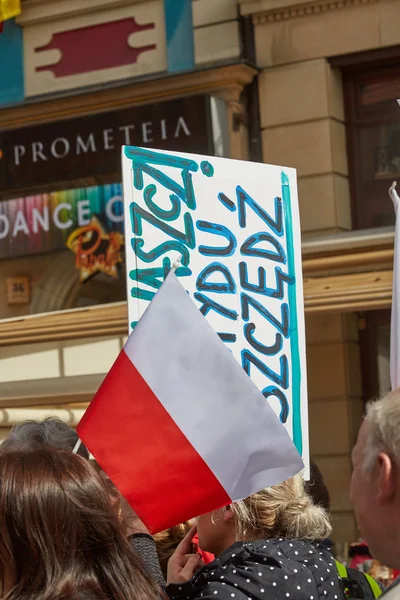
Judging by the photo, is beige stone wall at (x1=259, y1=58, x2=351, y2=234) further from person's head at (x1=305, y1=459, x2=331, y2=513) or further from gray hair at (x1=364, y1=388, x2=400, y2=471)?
gray hair at (x1=364, y1=388, x2=400, y2=471)

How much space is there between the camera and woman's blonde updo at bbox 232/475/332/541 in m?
3.03

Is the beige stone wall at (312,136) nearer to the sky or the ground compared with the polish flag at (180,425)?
Result: nearer to the sky

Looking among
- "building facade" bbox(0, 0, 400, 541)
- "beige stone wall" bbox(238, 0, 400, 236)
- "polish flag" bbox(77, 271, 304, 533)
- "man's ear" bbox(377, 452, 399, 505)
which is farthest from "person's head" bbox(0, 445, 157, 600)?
"beige stone wall" bbox(238, 0, 400, 236)

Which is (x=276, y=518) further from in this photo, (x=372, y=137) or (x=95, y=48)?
(x=95, y=48)

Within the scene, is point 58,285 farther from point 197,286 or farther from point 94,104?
point 197,286

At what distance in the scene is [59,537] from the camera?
221cm

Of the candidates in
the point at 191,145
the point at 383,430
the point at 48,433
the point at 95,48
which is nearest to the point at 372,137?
the point at 191,145

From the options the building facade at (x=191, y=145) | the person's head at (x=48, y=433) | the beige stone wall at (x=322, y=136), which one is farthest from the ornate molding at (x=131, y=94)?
the person's head at (x=48, y=433)

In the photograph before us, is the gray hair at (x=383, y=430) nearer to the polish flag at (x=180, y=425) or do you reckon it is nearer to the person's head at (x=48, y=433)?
the polish flag at (x=180, y=425)

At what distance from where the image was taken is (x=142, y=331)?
10.3 feet

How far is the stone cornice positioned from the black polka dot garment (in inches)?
286

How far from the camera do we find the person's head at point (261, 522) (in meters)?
3.03

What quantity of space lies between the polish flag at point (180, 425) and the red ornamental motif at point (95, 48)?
7.56m

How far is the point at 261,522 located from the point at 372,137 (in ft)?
22.9
